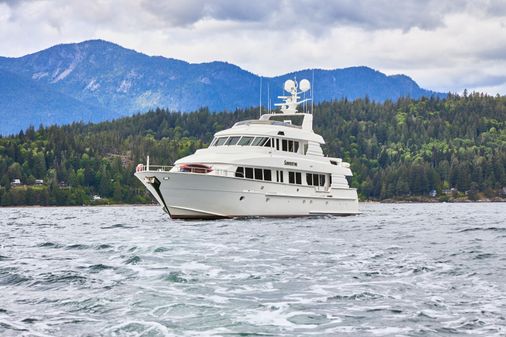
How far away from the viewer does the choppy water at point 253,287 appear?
1544 cm

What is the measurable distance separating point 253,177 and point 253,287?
32.1 m

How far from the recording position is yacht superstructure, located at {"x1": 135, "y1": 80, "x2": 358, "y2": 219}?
1950 inches

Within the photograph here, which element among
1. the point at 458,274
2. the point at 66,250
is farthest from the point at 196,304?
the point at 66,250

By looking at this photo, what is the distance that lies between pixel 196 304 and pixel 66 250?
14.6 meters

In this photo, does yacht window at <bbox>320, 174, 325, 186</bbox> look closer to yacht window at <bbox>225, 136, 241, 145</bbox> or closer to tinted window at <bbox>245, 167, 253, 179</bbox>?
yacht window at <bbox>225, 136, 241, 145</bbox>

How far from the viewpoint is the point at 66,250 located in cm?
3064

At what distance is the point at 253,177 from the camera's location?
5178cm

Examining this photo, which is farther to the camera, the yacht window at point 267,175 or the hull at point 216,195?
the yacht window at point 267,175

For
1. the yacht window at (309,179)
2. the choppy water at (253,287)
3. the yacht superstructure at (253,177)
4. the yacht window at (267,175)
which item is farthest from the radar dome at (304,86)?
the choppy water at (253,287)

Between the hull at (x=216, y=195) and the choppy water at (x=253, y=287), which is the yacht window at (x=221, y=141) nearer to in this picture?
the hull at (x=216, y=195)

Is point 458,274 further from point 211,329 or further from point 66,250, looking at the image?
point 66,250

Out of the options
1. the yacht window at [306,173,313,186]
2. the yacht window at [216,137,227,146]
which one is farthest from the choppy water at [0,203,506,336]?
the yacht window at [306,173,313,186]

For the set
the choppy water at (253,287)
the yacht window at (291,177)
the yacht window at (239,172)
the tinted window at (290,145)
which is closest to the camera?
the choppy water at (253,287)

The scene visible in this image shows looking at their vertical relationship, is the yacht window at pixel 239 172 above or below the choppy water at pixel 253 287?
above
